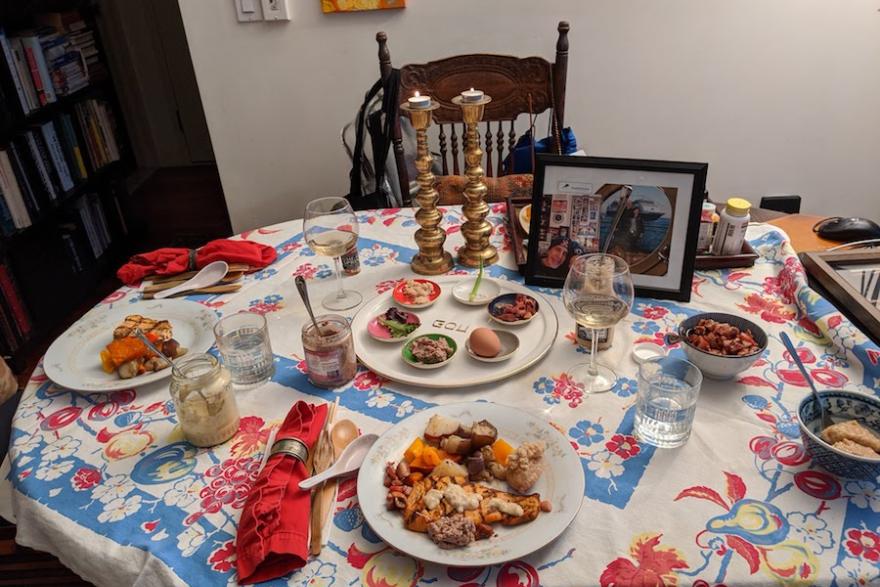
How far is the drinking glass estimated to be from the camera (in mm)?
911

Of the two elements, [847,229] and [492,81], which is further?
[492,81]

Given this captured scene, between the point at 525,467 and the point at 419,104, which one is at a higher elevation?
the point at 419,104

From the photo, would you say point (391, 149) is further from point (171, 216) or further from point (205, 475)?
point (171, 216)

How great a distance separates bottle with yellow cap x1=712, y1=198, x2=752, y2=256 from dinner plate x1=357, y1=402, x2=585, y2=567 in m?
0.65

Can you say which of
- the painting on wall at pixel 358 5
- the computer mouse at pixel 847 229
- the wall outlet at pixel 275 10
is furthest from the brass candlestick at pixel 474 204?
the wall outlet at pixel 275 10

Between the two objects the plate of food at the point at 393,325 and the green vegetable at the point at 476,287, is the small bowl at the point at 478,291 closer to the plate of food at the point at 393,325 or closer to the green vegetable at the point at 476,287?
the green vegetable at the point at 476,287

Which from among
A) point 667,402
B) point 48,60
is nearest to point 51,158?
point 48,60

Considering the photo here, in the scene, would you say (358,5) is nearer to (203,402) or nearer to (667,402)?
(203,402)

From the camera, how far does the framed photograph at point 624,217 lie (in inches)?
47.1

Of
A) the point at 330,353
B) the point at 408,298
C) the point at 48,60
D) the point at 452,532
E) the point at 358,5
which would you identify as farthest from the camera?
the point at 48,60

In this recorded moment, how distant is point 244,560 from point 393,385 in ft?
1.24

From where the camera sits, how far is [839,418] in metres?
0.90

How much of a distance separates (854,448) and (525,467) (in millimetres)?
418

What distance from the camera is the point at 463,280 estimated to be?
133cm
